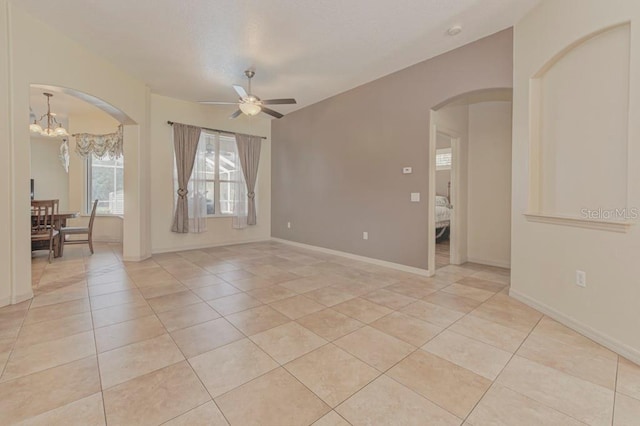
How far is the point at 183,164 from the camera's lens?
549 cm

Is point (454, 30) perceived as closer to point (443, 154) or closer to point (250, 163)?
point (443, 154)

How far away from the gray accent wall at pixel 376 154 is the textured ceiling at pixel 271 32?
0.25 meters

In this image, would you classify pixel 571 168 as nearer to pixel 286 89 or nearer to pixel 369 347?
pixel 369 347

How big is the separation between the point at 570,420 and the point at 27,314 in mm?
4111

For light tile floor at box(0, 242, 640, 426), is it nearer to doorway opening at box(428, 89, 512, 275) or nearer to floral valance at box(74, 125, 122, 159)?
doorway opening at box(428, 89, 512, 275)

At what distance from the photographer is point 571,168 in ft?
8.14

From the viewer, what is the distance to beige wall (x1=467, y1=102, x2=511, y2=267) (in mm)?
4449

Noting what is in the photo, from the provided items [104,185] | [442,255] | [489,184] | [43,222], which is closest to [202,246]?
[43,222]

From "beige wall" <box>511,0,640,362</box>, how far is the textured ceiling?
510mm

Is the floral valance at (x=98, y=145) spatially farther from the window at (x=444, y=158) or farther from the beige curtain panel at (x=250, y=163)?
the window at (x=444, y=158)

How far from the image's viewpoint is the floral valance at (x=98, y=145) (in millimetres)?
6391

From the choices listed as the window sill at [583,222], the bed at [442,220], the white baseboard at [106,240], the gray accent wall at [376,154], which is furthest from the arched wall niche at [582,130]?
the white baseboard at [106,240]

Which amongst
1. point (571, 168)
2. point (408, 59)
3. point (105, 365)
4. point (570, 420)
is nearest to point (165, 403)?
point (105, 365)

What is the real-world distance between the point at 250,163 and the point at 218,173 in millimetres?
761
